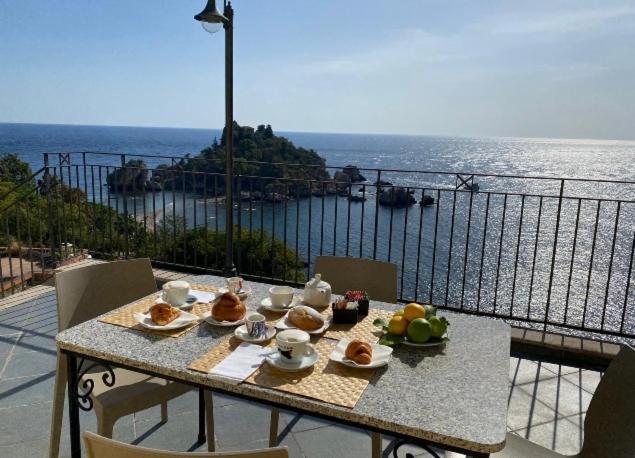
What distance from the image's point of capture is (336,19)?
979 centimetres

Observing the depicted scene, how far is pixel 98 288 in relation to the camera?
2150mm

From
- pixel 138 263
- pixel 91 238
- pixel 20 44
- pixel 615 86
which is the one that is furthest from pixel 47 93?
pixel 138 263

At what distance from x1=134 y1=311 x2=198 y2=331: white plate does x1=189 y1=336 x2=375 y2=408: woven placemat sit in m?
0.23

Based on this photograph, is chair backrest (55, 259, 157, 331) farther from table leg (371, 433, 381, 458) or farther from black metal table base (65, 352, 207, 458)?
table leg (371, 433, 381, 458)

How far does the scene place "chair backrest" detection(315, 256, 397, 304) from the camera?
7.30ft

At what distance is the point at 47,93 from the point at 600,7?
32.5 metres

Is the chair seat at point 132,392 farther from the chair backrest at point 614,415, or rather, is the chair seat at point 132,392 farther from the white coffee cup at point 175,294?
the chair backrest at point 614,415

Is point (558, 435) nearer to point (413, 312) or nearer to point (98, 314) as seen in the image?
point (413, 312)

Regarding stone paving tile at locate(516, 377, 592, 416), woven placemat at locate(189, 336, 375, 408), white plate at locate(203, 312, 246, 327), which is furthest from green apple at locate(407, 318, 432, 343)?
stone paving tile at locate(516, 377, 592, 416)

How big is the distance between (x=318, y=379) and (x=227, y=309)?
504 millimetres

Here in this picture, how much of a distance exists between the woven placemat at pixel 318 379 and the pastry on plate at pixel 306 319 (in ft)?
0.59

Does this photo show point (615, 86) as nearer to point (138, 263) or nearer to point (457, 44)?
point (457, 44)

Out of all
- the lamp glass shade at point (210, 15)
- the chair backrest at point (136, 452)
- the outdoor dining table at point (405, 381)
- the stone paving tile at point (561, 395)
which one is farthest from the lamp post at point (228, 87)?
the chair backrest at point (136, 452)

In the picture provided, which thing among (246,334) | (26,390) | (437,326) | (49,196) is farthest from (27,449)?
(49,196)
